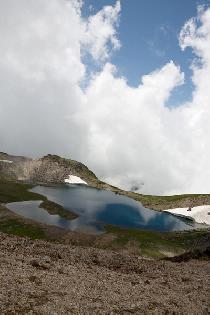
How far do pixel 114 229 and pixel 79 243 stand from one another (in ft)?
101

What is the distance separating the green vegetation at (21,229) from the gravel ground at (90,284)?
3383 centimetres

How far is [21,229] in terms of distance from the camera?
11488cm

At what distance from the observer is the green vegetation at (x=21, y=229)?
110m

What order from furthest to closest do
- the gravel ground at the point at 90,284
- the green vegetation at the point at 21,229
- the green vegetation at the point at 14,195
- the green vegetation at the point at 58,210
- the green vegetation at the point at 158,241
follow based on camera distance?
the green vegetation at the point at 14,195
the green vegetation at the point at 58,210
the green vegetation at the point at 158,241
the green vegetation at the point at 21,229
the gravel ground at the point at 90,284

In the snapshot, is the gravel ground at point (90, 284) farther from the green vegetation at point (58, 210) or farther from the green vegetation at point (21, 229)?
the green vegetation at point (58, 210)

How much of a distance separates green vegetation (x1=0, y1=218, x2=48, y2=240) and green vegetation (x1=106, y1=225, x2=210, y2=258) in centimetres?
2080

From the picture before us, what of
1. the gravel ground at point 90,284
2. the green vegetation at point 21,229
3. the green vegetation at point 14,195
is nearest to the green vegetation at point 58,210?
the green vegetation at point 14,195

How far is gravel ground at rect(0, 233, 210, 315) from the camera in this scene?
41.9 metres

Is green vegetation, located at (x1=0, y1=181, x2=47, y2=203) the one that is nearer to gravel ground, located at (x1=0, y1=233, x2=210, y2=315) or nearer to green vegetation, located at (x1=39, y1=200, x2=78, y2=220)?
green vegetation, located at (x1=39, y1=200, x2=78, y2=220)

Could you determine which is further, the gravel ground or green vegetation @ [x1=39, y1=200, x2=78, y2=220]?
green vegetation @ [x1=39, y1=200, x2=78, y2=220]

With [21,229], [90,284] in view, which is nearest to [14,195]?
[21,229]

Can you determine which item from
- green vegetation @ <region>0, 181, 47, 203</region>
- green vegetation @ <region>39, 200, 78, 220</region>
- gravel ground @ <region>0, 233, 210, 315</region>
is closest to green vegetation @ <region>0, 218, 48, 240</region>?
green vegetation @ <region>39, 200, 78, 220</region>

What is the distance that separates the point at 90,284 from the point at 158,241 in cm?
7378

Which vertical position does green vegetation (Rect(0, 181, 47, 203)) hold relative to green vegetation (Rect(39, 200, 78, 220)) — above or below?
above
